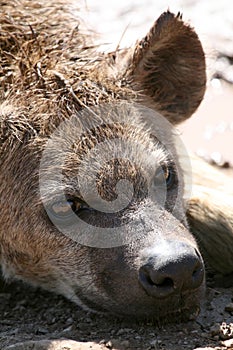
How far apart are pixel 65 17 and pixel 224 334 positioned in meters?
2.12

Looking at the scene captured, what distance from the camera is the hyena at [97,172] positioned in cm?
418

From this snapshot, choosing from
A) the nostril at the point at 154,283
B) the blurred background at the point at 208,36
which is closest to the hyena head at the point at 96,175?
the nostril at the point at 154,283

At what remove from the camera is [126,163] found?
443cm

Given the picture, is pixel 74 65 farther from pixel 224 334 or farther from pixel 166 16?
pixel 224 334

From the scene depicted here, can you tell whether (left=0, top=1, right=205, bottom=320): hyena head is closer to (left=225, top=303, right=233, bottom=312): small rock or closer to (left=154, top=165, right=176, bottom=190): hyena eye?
(left=154, top=165, right=176, bottom=190): hyena eye

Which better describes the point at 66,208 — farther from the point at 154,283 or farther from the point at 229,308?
the point at 229,308

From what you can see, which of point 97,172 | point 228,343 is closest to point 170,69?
point 97,172

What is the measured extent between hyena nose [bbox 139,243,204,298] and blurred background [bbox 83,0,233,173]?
7.46ft

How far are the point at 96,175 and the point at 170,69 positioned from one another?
1.07 metres

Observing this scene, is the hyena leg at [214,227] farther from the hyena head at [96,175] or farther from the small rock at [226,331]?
the small rock at [226,331]

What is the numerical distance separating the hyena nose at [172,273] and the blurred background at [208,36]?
89.5 inches

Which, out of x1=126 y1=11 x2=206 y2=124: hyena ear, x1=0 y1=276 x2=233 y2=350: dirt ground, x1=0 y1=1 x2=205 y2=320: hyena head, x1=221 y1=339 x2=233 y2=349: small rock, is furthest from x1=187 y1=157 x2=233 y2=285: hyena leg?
x1=221 y1=339 x2=233 y2=349: small rock

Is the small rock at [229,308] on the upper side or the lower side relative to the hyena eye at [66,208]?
lower

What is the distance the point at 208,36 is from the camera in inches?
265
